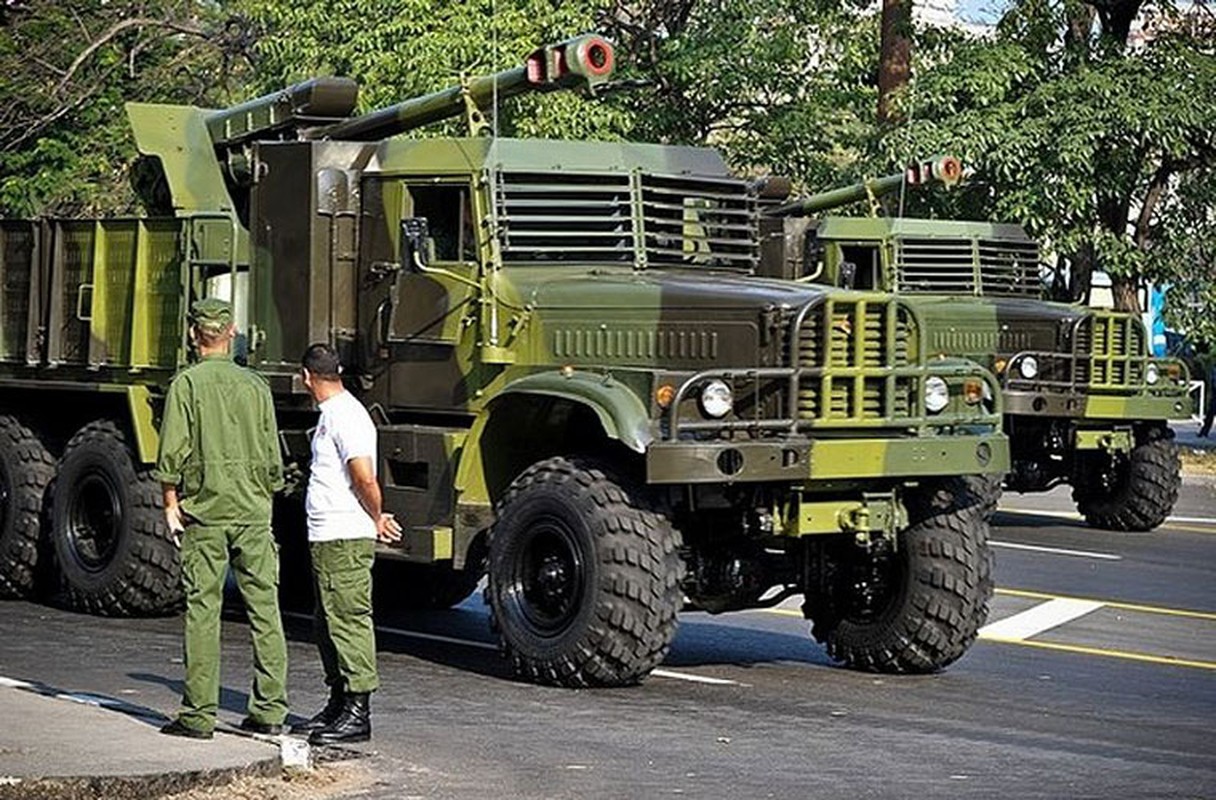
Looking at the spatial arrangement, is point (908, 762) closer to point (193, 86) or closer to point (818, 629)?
point (818, 629)

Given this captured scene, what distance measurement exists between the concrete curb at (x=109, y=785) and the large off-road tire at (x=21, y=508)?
21.9ft

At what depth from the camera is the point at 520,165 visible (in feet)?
46.6

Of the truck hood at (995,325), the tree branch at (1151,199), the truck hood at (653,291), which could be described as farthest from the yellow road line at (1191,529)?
the truck hood at (653,291)

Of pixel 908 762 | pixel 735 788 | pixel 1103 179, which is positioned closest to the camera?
pixel 735 788

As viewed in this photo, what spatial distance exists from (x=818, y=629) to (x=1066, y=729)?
2.36 metres

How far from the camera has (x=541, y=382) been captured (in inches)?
519

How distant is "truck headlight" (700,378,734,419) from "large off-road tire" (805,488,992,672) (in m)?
1.28

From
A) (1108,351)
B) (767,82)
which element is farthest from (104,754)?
(767,82)

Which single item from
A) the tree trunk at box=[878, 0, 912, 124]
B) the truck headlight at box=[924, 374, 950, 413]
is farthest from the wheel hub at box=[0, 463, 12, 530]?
the tree trunk at box=[878, 0, 912, 124]

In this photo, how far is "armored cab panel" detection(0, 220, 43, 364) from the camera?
1666 centimetres

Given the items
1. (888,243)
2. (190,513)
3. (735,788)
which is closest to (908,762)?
(735,788)

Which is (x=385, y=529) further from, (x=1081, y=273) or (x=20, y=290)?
(x=1081, y=273)

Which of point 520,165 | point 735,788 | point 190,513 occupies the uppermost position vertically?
point 520,165

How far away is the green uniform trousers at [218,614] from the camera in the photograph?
34.4 ft
